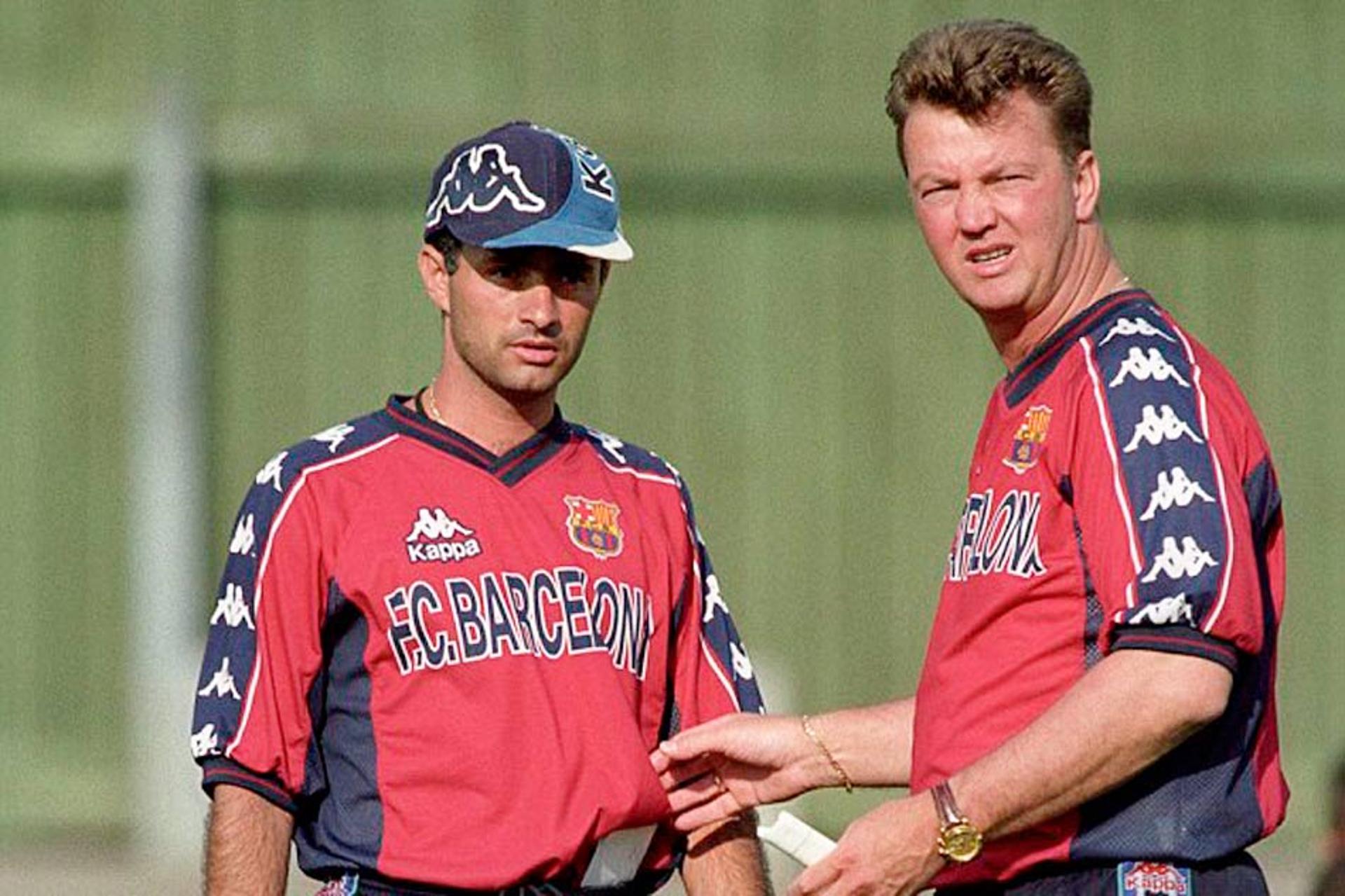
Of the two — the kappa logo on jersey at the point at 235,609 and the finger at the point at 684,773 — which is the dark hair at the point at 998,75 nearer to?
the finger at the point at 684,773

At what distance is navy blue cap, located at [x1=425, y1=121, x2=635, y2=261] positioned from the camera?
191 inches

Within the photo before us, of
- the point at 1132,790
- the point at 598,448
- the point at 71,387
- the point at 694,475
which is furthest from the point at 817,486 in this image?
the point at 1132,790

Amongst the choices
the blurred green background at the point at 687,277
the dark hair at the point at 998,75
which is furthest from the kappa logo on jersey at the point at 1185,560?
the blurred green background at the point at 687,277

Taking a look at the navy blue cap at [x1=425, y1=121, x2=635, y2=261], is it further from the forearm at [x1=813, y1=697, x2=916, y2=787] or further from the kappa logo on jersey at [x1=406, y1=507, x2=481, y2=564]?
the forearm at [x1=813, y1=697, x2=916, y2=787]

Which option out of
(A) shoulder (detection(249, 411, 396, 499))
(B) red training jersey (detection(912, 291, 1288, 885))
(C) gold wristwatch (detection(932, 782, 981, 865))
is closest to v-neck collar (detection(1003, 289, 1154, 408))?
(B) red training jersey (detection(912, 291, 1288, 885))

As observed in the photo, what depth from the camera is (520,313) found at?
192 inches

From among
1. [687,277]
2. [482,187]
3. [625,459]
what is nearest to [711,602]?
[625,459]

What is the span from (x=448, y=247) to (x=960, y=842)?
1548 mm

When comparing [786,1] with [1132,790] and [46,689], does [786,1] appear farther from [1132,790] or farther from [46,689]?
[1132,790]

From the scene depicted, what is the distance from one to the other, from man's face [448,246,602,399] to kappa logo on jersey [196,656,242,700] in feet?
2.33

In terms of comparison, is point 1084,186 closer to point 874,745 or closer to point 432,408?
point 874,745

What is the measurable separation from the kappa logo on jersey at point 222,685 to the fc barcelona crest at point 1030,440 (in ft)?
4.67

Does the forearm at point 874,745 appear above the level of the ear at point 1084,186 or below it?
below

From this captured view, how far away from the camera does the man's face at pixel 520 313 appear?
4883 millimetres
